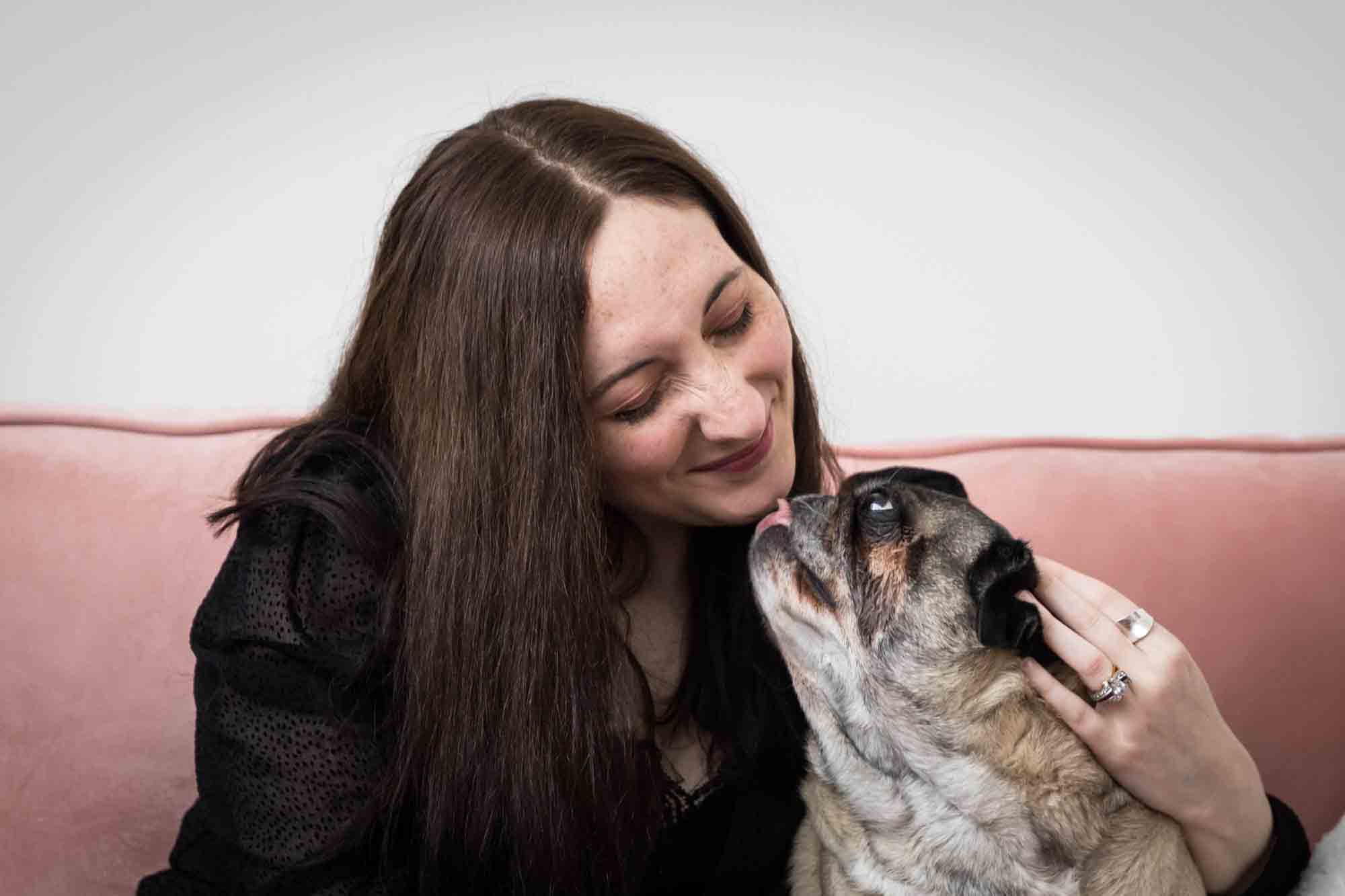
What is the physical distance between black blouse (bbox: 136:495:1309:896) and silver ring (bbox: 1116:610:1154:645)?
1.23 feet

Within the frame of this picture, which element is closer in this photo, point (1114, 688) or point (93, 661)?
point (1114, 688)

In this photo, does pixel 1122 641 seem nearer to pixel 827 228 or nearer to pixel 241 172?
pixel 827 228

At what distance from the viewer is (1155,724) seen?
4.26 ft

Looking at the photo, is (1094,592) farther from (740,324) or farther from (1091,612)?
(740,324)

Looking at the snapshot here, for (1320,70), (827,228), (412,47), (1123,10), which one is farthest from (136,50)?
(1320,70)

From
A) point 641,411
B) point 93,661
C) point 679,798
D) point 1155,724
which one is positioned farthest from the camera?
point 93,661

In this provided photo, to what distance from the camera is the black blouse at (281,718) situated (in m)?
1.34

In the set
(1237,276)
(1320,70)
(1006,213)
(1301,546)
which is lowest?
(1301,546)

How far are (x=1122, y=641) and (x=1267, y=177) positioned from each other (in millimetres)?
1592

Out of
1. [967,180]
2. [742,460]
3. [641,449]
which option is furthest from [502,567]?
[967,180]

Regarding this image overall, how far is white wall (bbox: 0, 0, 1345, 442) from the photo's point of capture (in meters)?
2.32

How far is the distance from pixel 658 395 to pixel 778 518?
0.76 ft

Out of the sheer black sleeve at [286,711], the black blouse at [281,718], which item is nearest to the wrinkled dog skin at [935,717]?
the black blouse at [281,718]

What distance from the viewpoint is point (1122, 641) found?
4.41 feet
